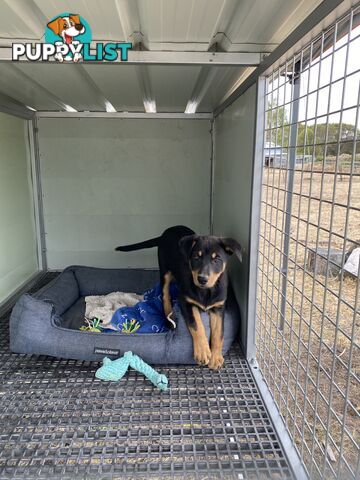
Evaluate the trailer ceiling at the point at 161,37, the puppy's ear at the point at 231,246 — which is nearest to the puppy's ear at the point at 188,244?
the puppy's ear at the point at 231,246

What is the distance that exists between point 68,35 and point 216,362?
6.67 ft

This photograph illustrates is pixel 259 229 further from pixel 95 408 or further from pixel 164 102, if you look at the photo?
pixel 164 102

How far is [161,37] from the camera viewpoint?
197 cm

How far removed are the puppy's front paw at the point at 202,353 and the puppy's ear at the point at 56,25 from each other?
6.30 ft

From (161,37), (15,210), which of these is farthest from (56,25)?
(15,210)

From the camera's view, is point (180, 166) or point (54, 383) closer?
point (54, 383)

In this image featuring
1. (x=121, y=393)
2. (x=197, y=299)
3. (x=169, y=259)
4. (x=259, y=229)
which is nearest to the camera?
(x=121, y=393)

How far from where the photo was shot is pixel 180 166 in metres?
4.49

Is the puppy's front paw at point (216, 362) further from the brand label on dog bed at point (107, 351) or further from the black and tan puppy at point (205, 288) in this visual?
the brand label on dog bed at point (107, 351)

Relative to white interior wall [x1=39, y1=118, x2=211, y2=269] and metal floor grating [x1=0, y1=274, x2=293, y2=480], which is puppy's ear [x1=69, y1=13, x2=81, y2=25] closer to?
metal floor grating [x1=0, y1=274, x2=293, y2=480]

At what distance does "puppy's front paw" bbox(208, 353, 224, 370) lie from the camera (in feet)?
7.80

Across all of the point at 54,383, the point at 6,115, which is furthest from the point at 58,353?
the point at 6,115

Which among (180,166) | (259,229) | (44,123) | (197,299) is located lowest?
(197,299)

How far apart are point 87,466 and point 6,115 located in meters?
3.34
